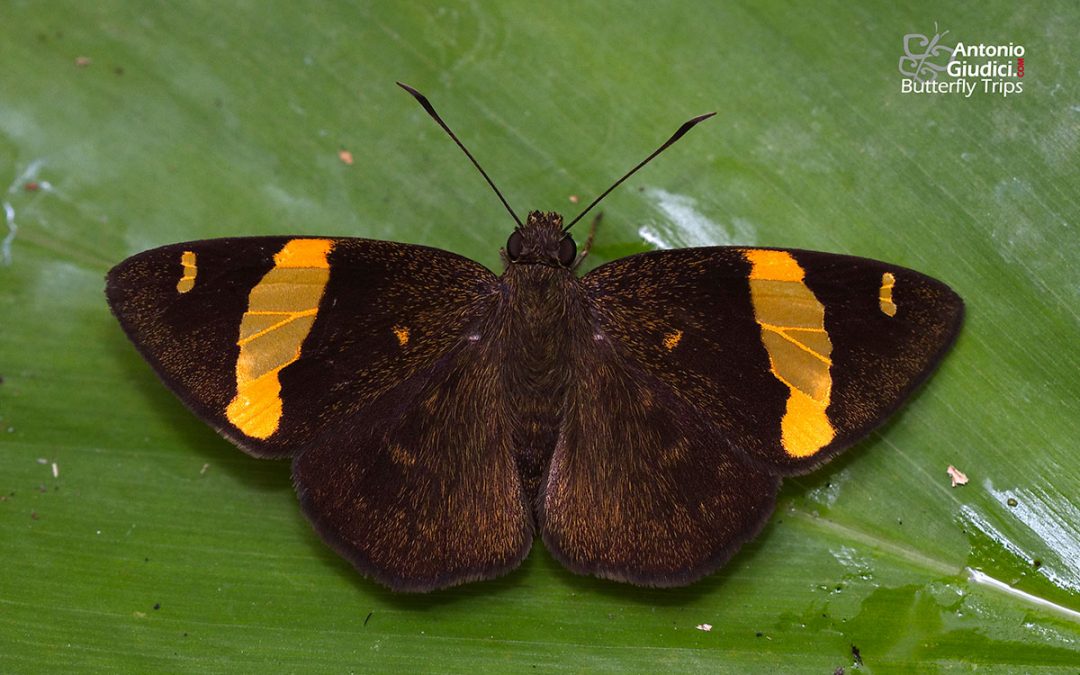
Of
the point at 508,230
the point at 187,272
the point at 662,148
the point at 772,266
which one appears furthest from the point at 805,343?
the point at 187,272

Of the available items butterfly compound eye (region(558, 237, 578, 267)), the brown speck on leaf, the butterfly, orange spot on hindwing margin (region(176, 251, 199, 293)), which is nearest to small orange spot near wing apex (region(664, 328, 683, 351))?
the butterfly

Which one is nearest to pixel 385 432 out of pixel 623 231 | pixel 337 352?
pixel 337 352

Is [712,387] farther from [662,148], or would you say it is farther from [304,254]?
[304,254]

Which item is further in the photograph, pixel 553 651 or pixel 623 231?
pixel 623 231

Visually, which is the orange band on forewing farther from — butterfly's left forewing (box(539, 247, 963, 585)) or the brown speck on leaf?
the brown speck on leaf

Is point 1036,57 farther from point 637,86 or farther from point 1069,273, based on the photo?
point 637,86

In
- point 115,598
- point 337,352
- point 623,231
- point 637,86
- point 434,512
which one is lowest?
point 115,598

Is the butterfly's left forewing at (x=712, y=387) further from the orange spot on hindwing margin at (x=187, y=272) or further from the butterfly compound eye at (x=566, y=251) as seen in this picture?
the orange spot on hindwing margin at (x=187, y=272)
